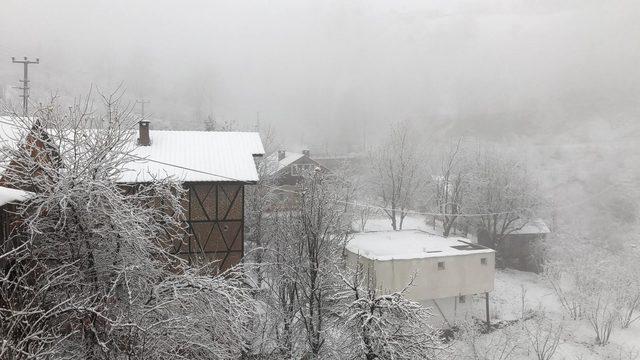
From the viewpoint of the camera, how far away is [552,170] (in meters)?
54.4

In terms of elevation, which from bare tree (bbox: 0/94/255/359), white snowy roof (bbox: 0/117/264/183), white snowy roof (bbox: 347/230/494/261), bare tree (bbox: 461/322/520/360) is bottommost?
bare tree (bbox: 461/322/520/360)

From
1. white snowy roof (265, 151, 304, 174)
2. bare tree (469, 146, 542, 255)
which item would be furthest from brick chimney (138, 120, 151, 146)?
bare tree (469, 146, 542, 255)

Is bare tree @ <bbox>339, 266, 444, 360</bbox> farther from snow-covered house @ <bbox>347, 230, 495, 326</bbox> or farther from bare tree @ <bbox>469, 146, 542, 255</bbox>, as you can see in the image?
bare tree @ <bbox>469, 146, 542, 255</bbox>

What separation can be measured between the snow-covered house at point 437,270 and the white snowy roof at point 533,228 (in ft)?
33.1

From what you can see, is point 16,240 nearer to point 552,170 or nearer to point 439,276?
point 439,276

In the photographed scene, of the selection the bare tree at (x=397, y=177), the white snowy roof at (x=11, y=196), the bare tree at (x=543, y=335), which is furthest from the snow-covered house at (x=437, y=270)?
the white snowy roof at (x=11, y=196)

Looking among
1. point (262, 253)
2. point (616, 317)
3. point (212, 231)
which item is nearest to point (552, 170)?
point (616, 317)

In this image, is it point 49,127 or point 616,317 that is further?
point 616,317

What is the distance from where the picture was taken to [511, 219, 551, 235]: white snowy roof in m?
32.3

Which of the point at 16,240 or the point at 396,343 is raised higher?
the point at 16,240

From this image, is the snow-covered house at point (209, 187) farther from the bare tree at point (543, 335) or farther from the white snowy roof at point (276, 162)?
the bare tree at point (543, 335)

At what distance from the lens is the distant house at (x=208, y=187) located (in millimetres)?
16422

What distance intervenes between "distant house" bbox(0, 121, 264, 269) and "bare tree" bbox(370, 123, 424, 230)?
21.3 metres

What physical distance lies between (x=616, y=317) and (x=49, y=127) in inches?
1037
